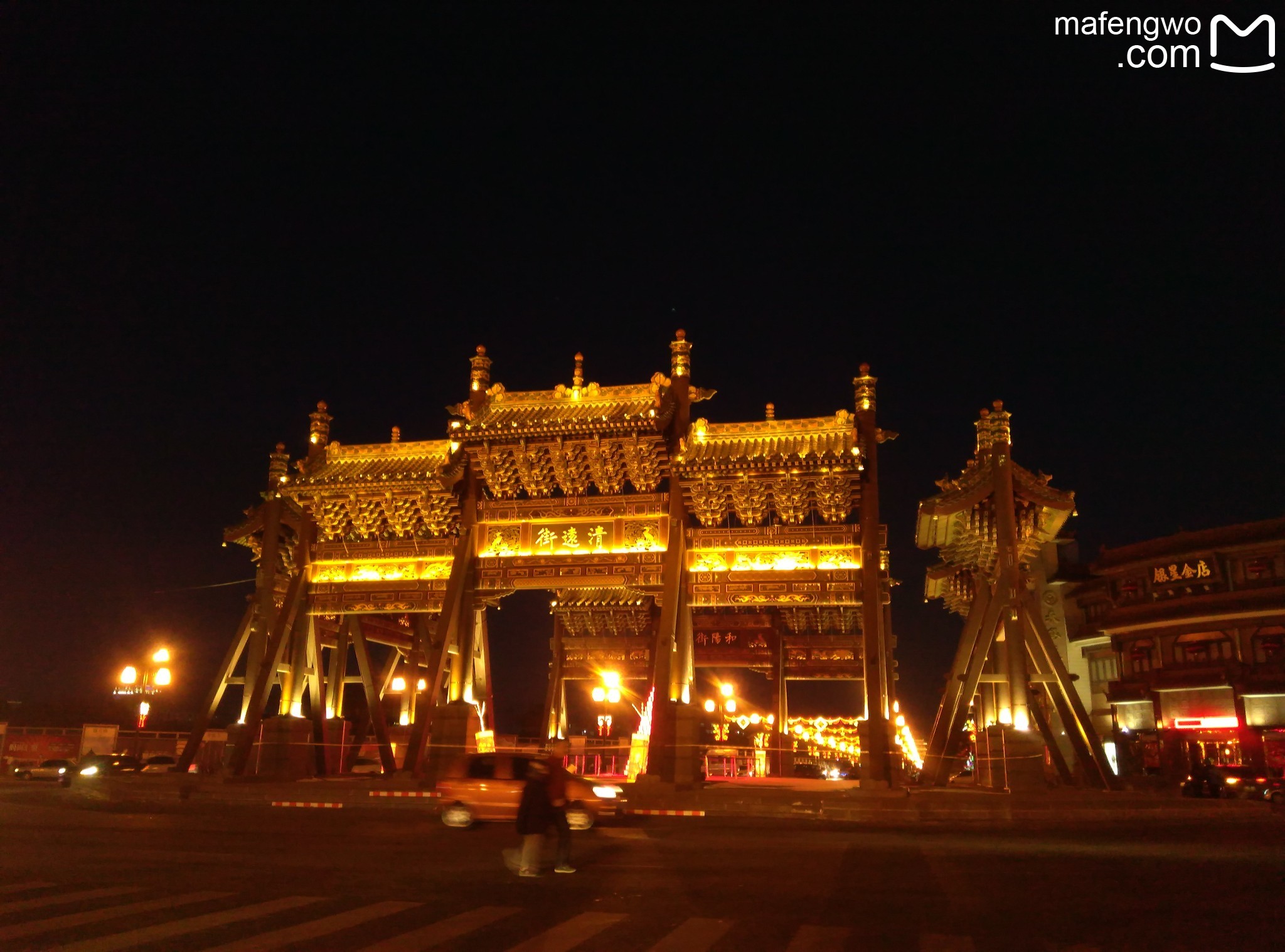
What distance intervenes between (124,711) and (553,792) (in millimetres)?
53134

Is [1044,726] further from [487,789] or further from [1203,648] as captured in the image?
[1203,648]

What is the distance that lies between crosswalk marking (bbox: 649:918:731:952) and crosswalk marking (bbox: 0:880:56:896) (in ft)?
20.8

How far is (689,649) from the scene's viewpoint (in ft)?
69.8

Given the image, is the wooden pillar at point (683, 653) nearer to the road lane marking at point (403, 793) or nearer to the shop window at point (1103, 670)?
the road lane marking at point (403, 793)

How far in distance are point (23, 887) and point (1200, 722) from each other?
4137cm

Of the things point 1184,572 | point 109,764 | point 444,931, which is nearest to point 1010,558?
point 444,931

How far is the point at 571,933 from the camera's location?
690 cm

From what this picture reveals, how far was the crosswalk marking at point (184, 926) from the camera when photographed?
6324 millimetres

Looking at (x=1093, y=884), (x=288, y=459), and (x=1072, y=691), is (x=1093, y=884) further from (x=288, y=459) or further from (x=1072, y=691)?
(x=288, y=459)

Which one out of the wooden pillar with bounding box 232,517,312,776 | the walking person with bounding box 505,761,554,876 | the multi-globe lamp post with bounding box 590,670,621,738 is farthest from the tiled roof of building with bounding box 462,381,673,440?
the multi-globe lamp post with bounding box 590,670,621,738

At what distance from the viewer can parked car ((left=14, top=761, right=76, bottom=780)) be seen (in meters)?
30.0

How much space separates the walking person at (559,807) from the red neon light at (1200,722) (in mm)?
35964

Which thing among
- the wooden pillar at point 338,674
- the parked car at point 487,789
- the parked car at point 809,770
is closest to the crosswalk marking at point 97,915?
the parked car at point 487,789

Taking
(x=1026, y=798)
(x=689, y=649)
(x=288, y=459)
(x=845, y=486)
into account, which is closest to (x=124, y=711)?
(x=288, y=459)
